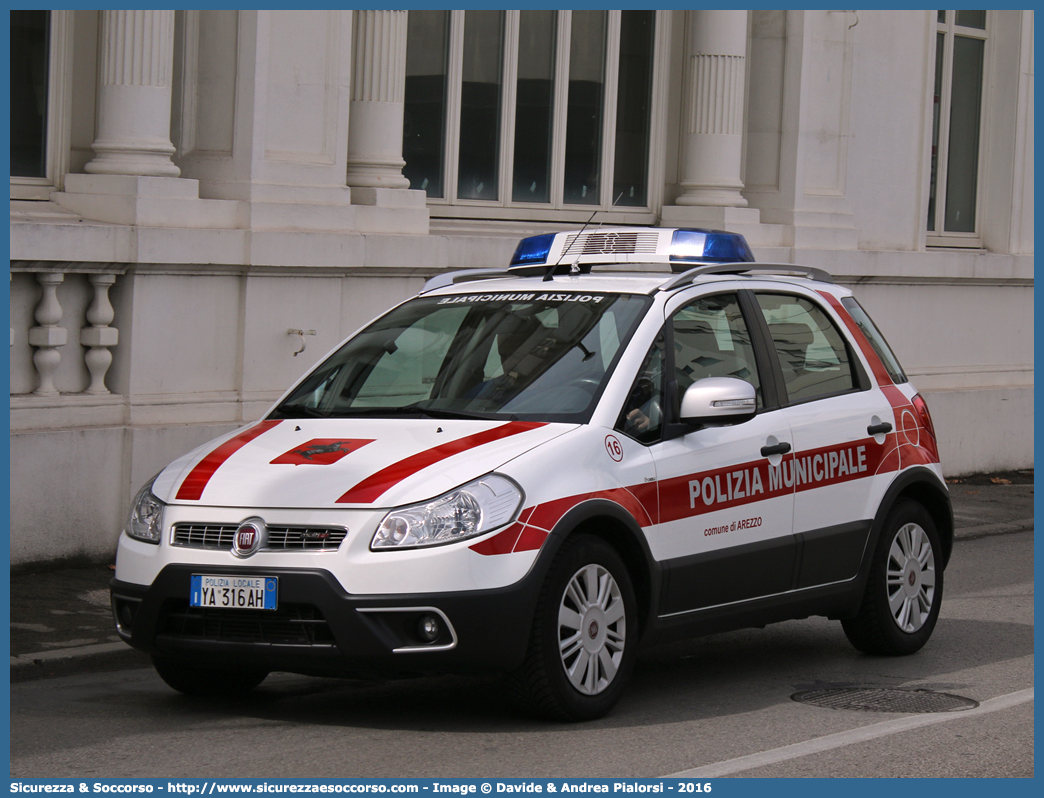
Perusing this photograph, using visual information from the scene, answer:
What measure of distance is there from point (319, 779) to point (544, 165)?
10060 millimetres

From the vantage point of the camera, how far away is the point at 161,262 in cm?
1072

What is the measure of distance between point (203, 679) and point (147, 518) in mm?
821

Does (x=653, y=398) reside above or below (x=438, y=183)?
below

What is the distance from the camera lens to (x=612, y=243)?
26.1 ft

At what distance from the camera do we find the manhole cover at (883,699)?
679cm

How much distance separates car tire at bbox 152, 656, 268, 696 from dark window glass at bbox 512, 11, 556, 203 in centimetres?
832

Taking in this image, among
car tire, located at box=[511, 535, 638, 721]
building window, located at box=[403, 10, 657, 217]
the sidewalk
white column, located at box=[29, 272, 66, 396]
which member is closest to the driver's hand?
car tire, located at box=[511, 535, 638, 721]

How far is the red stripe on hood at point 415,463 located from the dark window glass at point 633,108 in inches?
365

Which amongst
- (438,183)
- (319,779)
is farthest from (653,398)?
(438,183)

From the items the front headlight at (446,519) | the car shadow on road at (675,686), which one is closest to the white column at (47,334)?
the car shadow on road at (675,686)

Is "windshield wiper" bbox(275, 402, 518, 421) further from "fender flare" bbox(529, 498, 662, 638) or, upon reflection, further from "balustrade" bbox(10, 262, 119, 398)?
"balustrade" bbox(10, 262, 119, 398)

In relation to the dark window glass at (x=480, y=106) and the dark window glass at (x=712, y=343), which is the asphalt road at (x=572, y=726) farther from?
the dark window glass at (x=480, y=106)

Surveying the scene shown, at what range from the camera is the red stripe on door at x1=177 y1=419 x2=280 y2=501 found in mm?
6345

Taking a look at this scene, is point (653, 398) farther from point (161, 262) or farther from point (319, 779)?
point (161, 262)
